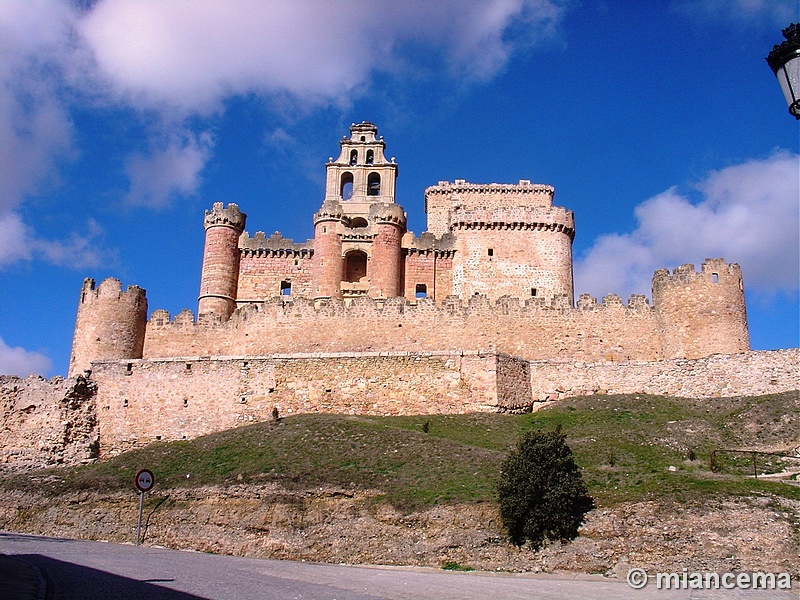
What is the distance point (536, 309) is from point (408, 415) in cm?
869

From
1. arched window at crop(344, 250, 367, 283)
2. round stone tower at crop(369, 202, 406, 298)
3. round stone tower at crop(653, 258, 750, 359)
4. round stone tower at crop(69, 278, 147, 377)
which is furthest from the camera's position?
arched window at crop(344, 250, 367, 283)

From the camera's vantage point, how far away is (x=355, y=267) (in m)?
43.3

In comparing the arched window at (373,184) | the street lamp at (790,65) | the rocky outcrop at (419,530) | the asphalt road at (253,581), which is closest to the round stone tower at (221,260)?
the arched window at (373,184)

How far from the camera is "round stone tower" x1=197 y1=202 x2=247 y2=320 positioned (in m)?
40.6

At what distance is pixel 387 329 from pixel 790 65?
27.3 m

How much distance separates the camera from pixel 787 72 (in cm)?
721

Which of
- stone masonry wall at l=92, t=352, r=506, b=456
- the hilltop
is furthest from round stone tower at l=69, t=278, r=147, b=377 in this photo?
the hilltop

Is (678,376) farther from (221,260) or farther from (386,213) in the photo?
(221,260)

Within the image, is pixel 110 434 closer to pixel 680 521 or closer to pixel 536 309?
pixel 536 309

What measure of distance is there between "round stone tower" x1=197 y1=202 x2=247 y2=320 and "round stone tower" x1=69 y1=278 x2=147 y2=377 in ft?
16.3

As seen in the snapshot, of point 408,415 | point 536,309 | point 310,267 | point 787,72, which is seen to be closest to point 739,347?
point 536,309

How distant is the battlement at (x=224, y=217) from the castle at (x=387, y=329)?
8cm

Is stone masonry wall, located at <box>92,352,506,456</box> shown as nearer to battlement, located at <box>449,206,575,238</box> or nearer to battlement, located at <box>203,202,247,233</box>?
battlement, located at <box>203,202,247,233</box>

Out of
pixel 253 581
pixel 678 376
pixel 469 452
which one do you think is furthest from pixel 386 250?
pixel 253 581
